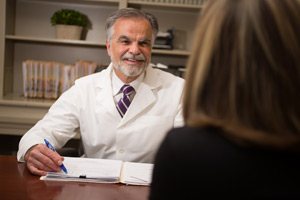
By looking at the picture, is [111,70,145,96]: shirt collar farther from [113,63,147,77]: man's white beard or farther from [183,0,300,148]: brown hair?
[183,0,300,148]: brown hair

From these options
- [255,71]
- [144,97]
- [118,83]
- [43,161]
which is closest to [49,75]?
[118,83]

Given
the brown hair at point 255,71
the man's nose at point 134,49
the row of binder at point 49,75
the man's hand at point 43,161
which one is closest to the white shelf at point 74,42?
the row of binder at point 49,75

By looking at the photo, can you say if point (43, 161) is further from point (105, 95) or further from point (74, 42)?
point (74, 42)

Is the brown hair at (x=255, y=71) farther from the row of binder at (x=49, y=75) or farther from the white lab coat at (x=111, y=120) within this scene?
the row of binder at (x=49, y=75)

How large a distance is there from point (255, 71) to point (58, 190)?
2.50 feet

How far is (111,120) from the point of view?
1.79 m

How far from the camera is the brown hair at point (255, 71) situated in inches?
25.1

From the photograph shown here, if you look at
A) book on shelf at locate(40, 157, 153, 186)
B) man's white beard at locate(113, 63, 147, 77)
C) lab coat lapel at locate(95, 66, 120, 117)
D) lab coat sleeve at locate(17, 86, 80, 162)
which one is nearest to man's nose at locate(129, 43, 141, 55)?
man's white beard at locate(113, 63, 147, 77)

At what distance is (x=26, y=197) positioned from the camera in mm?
1096

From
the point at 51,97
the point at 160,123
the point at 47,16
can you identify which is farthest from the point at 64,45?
the point at 160,123

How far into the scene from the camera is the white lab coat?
1755 millimetres

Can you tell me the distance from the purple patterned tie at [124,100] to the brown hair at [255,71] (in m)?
1.15

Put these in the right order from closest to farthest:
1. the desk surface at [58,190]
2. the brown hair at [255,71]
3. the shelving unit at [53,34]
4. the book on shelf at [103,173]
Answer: the brown hair at [255,71] < the desk surface at [58,190] < the book on shelf at [103,173] < the shelving unit at [53,34]

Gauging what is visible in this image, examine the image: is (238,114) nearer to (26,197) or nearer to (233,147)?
(233,147)
